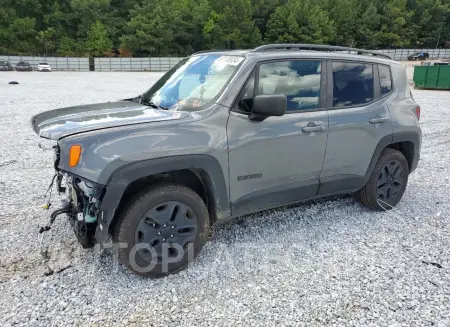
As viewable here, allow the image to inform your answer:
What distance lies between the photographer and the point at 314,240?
141 inches

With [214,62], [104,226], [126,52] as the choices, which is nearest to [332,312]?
[104,226]

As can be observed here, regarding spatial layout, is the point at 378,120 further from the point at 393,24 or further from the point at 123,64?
the point at 393,24

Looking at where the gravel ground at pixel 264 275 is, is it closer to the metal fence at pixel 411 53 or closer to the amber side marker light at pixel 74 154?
the amber side marker light at pixel 74 154

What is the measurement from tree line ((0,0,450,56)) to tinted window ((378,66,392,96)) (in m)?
58.0

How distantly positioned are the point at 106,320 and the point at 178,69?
2475 mm

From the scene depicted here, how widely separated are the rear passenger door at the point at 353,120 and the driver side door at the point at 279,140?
0.13m

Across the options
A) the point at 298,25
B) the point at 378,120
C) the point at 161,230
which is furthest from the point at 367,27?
the point at 161,230

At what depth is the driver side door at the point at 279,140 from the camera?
3.10 metres

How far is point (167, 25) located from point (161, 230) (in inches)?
2468

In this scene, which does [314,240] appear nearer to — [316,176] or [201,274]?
[316,176]

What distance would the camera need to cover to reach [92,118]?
297cm

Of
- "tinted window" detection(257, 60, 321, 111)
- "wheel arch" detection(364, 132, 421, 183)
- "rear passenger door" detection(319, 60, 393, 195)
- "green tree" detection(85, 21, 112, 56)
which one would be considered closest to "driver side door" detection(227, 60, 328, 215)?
"tinted window" detection(257, 60, 321, 111)

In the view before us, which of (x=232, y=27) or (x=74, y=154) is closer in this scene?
(x=74, y=154)

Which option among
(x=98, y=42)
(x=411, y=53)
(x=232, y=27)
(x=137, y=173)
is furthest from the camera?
(x=411, y=53)
